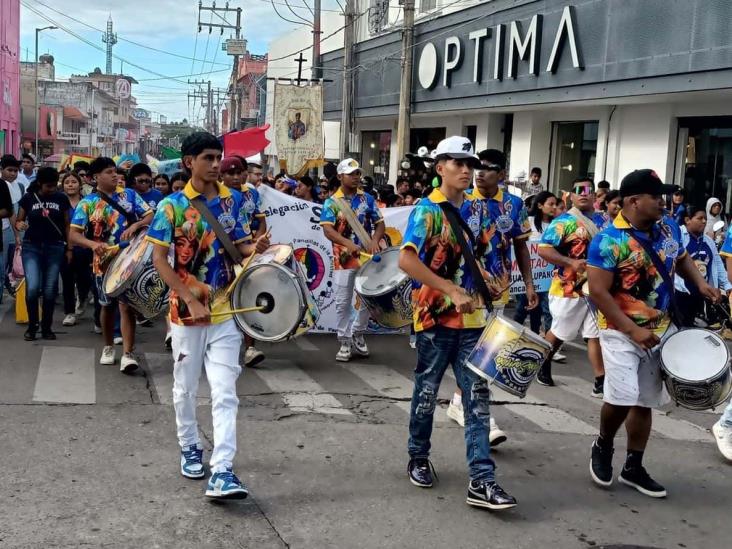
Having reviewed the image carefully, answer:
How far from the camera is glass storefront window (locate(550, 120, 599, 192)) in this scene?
1848 centimetres

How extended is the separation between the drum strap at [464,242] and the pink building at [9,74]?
38.5m

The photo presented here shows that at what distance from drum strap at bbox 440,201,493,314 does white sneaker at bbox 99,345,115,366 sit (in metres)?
4.42

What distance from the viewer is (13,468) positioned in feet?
16.4

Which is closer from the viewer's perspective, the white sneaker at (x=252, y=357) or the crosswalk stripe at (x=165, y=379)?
the crosswalk stripe at (x=165, y=379)

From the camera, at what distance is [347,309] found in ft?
28.7

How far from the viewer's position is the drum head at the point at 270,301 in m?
5.16

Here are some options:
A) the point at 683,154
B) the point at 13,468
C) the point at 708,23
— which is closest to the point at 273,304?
the point at 13,468

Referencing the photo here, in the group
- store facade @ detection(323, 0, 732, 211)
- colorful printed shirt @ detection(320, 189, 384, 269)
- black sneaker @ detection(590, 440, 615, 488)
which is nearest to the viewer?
black sneaker @ detection(590, 440, 615, 488)

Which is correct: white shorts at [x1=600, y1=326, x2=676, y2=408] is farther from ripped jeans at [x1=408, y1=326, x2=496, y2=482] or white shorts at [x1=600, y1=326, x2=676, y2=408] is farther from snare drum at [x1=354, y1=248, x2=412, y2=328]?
Answer: snare drum at [x1=354, y1=248, x2=412, y2=328]

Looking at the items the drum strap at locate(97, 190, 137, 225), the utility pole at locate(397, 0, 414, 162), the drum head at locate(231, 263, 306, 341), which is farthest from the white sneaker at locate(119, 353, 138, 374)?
the utility pole at locate(397, 0, 414, 162)

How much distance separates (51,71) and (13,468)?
10121 centimetres

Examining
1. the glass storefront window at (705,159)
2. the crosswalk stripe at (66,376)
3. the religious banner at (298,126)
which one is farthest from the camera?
the religious banner at (298,126)

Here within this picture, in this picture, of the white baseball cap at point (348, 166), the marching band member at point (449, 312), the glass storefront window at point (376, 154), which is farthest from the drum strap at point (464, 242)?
the glass storefront window at point (376, 154)

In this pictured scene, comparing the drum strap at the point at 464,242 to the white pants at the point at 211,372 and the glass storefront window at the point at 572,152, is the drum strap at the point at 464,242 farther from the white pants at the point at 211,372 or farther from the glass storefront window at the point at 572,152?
the glass storefront window at the point at 572,152
